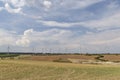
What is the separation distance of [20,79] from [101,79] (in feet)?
35.2

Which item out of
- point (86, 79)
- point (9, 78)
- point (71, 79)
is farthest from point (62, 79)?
point (9, 78)

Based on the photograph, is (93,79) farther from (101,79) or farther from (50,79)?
Result: (50,79)

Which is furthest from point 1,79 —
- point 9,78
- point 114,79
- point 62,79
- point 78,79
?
point 114,79

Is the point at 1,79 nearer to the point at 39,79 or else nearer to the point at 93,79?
the point at 39,79

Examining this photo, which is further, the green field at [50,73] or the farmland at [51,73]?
the farmland at [51,73]

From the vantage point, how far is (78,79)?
34.7m

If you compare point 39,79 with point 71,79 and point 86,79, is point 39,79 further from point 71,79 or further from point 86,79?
point 86,79

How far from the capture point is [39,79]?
3362 centimetres

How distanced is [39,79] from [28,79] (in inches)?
55.5

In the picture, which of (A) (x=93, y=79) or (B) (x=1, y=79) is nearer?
(B) (x=1, y=79)

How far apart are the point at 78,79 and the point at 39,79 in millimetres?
5184

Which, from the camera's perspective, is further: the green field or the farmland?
the farmland

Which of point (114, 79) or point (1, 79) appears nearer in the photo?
point (1, 79)

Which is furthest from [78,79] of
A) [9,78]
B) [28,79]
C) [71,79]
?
[9,78]
